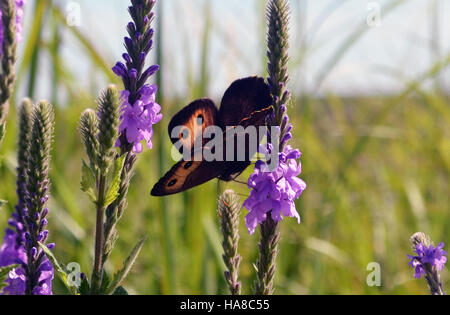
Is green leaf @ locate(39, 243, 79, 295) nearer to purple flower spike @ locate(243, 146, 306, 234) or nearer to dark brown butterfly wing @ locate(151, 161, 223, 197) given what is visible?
dark brown butterfly wing @ locate(151, 161, 223, 197)

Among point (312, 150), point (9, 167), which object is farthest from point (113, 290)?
point (312, 150)

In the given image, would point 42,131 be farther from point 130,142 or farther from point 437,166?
point 437,166

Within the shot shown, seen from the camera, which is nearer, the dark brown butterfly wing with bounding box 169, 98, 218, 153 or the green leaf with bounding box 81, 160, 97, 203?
the green leaf with bounding box 81, 160, 97, 203

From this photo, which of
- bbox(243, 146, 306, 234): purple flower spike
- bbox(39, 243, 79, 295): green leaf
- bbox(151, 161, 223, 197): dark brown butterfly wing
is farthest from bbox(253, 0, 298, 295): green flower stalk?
bbox(39, 243, 79, 295): green leaf

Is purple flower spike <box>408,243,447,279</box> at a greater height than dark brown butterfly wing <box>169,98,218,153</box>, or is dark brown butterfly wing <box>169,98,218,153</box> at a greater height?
dark brown butterfly wing <box>169,98,218,153</box>

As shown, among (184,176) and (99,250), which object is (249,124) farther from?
(99,250)

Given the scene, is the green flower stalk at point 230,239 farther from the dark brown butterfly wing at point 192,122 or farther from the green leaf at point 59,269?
the green leaf at point 59,269

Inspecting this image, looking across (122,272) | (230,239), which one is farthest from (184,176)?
(122,272)
